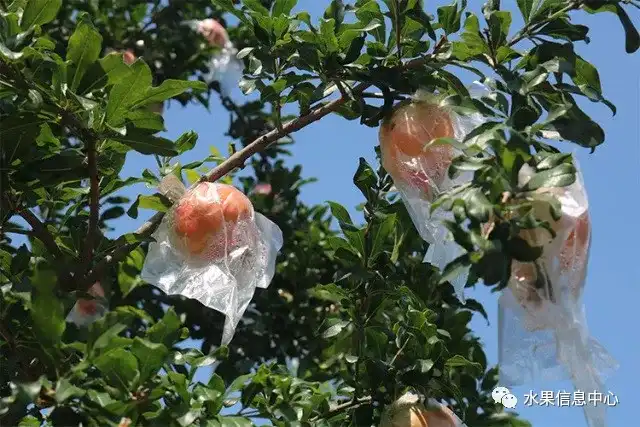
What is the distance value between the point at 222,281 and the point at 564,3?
0.64 metres

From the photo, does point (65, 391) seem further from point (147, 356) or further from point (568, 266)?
point (568, 266)

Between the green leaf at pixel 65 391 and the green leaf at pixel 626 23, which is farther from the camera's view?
the green leaf at pixel 626 23

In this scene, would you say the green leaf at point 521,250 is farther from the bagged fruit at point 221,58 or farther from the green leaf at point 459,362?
the bagged fruit at point 221,58

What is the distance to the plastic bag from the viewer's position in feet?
4.91

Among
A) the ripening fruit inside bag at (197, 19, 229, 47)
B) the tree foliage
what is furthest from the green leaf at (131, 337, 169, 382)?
the ripening fruit inside bag at (197, 19, 229, 47)

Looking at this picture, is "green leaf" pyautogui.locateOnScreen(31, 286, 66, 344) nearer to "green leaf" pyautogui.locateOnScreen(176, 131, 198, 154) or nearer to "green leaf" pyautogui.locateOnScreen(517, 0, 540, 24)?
"green leaf" pyautogui.locateOnScreen(176, 131, 198, 154)

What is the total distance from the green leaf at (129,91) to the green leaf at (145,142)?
5 cm

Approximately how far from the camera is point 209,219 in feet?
5.01

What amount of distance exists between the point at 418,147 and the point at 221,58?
6.13 ft

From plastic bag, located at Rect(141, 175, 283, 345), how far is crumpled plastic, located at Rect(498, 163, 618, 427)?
1.28ft

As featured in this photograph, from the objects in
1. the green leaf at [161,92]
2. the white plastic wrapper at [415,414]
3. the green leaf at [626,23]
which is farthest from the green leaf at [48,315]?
the green leaf at [626,23]

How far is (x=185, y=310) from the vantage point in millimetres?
2932

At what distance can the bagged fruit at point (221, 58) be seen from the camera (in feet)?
10.5

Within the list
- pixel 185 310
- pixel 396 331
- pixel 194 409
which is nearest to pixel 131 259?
pixel 185 310
